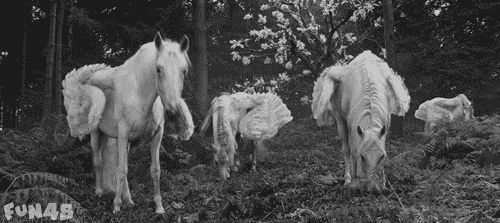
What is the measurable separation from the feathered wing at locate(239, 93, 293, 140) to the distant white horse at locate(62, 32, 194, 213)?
6108mm

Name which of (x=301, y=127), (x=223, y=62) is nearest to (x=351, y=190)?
(x=301, y=127)

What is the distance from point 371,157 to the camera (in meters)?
6.52

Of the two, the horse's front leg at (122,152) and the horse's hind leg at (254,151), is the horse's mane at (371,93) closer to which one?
the horse's front leg at (122,152)

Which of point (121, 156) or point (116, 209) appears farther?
point (121, 156)

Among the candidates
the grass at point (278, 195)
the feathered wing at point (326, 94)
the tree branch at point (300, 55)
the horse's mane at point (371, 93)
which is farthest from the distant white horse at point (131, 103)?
the tree branch at point (300, 55)

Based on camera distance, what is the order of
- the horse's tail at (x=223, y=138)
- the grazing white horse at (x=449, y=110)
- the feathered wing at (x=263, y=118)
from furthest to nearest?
the grazing white horse at (x=449, y=110) → the feathered wing at (x=263, y=118) → the horse's tail at (x=223, y=138)

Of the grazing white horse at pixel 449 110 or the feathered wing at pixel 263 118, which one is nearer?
the feathered wing at pixel 263 118

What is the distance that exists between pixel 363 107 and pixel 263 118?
775 centimetres

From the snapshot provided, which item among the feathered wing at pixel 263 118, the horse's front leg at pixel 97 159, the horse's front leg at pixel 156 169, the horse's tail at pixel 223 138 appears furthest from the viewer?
the feathered wing at pixel 263 118

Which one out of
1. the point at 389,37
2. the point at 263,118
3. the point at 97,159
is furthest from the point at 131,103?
the point at 389,37

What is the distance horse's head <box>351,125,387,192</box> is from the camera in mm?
6527

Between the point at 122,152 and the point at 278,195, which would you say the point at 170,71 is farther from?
the point at 278,195

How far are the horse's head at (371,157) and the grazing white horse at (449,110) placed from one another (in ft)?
34.5

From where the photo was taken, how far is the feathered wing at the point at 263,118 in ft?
46.8
